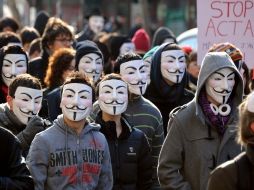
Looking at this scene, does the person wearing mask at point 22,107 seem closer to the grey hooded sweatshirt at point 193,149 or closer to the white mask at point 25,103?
the white mask at point 25,103

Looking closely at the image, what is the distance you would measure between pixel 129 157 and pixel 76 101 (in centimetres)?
71

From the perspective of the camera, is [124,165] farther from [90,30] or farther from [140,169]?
[90,30]

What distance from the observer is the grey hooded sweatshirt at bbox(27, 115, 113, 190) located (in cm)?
856

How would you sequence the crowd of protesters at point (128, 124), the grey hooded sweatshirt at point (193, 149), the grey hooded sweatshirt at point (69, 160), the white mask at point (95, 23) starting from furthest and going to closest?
1. the white mask at point (95, 23)
2. the grey hooded sweatshirt at point (69, 160)
3. the grey hooded sweatshirt at point (193, 149)
4. the crowd of protesters at point (128, 124)

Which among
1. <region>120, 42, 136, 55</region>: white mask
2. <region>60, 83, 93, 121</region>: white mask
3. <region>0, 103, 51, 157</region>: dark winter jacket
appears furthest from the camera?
<region>120, 42, 136, 55</region>: white mask

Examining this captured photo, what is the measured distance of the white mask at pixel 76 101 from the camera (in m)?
8.90

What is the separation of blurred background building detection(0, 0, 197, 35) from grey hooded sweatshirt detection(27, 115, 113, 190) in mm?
17053

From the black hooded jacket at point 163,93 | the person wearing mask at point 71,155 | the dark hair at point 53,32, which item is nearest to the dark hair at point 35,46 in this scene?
the dark hair at point 53,32

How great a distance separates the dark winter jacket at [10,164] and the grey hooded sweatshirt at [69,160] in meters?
1.00

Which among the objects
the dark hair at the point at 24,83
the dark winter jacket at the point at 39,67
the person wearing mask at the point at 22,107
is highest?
the dark hair at the point at 24,83

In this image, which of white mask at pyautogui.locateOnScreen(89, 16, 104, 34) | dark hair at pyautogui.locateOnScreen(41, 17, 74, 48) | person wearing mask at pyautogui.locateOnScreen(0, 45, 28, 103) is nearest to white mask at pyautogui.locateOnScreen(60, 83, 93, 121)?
person wearing mask at pyautogui.locateOnScreen(0, 45, 28, 103)

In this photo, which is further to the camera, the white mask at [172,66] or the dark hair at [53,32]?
the dark hair at [53,32]

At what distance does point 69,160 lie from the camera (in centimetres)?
862

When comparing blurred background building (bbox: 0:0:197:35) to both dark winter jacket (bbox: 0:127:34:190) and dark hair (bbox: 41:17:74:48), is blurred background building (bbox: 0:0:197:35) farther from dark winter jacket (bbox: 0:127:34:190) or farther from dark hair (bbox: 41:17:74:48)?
dark winter jacket (bbox: 0:127:34:190)
